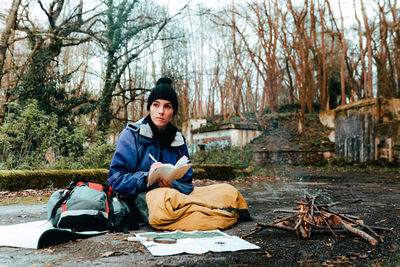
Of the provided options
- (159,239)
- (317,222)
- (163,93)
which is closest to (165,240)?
(159,239)

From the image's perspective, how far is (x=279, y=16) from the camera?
24500mm

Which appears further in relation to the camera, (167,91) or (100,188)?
(167,91)

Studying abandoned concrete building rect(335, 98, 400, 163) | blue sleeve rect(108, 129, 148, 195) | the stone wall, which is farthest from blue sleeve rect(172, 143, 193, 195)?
the stone wall

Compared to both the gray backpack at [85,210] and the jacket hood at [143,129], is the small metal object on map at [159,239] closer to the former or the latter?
the gray backpack at [85,210]

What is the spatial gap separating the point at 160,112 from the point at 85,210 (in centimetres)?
138

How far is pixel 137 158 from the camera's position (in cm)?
396

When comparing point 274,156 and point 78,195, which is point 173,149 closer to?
point 78,195

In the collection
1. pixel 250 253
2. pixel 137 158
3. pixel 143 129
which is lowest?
pixel 250 253

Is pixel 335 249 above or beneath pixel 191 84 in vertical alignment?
beneath

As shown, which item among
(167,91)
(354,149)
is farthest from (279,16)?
(167,91)

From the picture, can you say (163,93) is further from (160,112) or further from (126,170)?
(126,170)

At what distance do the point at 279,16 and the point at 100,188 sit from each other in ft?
77.1

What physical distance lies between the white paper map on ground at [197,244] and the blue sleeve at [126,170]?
2.11 ft

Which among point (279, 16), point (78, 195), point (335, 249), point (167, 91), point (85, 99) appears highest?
point (279, 16)
